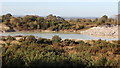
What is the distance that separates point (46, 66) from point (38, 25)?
25.7 metres

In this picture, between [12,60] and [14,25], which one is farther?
[14,25]

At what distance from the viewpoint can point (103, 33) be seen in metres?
27.5

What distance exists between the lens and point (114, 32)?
2775 centimetres

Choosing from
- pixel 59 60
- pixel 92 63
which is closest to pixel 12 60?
→ pixel 59 60

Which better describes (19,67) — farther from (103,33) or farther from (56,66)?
(103,33)

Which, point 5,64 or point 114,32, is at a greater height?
point 5,64

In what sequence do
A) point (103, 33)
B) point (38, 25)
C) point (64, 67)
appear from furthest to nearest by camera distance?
point (38, 25) < point (103, 33) < point (64, 67)

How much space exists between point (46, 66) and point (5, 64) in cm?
107

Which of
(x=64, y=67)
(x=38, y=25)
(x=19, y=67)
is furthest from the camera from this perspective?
(x=38, y=25)

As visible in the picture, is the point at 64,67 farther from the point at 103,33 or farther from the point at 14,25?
the point at 14,25

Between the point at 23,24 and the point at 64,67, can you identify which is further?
the point at 23,24

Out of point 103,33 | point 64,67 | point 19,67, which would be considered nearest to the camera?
point 19,67

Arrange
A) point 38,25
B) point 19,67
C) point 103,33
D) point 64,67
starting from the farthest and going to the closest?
point 38,25 < point 103,33 < point 64,67 < point 19,67

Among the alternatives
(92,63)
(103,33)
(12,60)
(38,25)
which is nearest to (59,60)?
(92,63)
